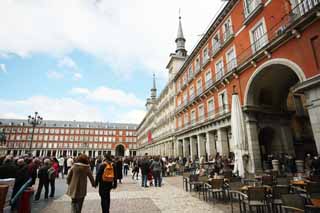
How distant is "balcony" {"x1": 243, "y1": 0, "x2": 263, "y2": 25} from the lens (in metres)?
13.4

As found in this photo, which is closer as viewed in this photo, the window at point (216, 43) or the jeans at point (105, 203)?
the jeans at point (105, 203)

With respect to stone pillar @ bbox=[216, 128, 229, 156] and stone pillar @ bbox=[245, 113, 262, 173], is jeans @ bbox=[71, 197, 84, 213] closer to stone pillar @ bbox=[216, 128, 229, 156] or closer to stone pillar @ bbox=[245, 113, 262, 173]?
stone pillar @ bbox=[245, 113, 262, 173]


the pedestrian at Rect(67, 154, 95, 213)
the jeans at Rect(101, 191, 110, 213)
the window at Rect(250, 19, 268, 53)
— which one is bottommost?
the jeans at Rect(101, 191, 110, 213)

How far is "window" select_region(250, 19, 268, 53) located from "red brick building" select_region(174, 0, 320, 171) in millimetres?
69

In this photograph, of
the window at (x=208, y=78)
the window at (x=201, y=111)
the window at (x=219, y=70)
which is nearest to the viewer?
the window at (x=219, y=70)

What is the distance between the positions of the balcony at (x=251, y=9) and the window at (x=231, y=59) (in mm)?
2695

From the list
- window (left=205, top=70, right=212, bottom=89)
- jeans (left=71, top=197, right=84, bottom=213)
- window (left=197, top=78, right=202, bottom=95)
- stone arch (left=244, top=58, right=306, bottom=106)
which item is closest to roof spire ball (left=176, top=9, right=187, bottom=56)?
window (left=197, top=78, right=202, bottom=95)

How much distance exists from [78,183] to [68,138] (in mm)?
88675

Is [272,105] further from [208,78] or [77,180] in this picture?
[77,180]

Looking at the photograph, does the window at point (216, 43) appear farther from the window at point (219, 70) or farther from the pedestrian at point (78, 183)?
the pedestrian at point (78, 183)

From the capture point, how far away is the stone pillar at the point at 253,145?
13164 mm

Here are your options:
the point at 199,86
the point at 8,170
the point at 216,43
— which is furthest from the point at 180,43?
the point at 8,170

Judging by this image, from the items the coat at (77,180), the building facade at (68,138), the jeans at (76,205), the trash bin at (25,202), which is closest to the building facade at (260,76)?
the coat at (77,180)

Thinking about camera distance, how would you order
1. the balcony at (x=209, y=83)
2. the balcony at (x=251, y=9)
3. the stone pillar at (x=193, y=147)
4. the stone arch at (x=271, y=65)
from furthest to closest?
the stone pillar at (x=193, y=147) → the balcony at (x=209, y=83) → the balcony at (x=251, y=9) → the stone arch at (x=271, y=65)
